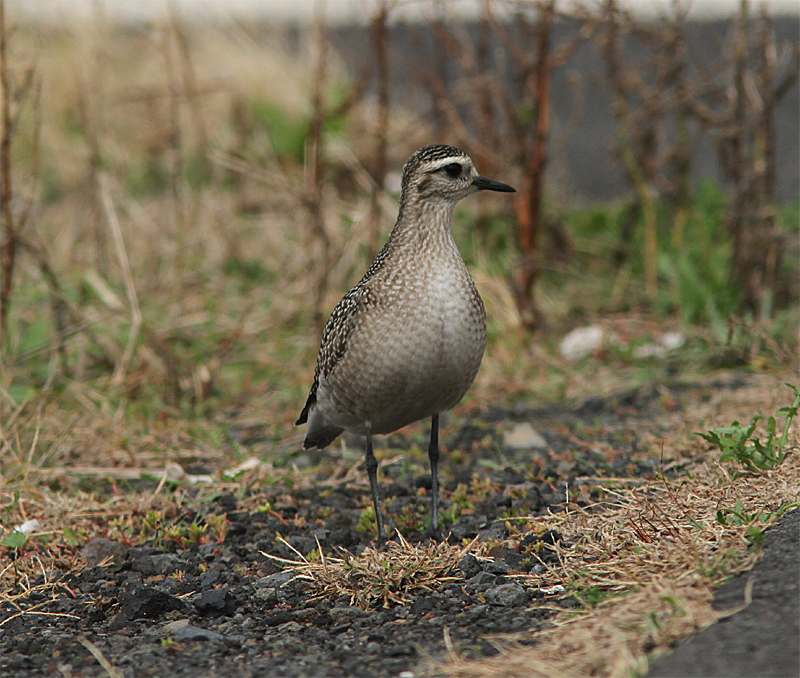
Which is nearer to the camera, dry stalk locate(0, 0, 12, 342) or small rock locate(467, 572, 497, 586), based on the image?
small rock locate(467, 572, 497, 586)

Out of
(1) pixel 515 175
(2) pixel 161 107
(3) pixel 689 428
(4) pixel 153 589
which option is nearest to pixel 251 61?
(2) pixel 161 107

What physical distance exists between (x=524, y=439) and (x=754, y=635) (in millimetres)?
3052

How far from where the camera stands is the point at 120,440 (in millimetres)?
5926

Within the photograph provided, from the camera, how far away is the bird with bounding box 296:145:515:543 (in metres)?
4.40

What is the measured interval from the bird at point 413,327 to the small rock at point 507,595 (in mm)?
802

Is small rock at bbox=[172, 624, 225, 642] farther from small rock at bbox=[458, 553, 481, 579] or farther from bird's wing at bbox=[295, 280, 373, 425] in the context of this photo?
bird's wing at bbox=[295, 280, 373, 425]

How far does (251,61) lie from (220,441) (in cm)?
882

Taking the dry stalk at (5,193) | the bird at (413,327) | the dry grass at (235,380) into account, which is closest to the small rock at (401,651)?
the dry grass at (235,380)

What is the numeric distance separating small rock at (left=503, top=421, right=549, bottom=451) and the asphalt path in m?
2.48

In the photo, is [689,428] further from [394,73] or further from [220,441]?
[394,73]

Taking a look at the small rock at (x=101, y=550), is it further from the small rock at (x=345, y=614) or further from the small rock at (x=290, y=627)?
the small rock at (x=345, y=614)

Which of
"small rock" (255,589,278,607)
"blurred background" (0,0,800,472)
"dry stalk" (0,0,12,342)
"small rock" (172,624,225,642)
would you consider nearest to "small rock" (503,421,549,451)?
"blurred background" (0,0,800,472)

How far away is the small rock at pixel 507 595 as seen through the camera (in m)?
3.74

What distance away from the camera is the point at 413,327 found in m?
4.38
